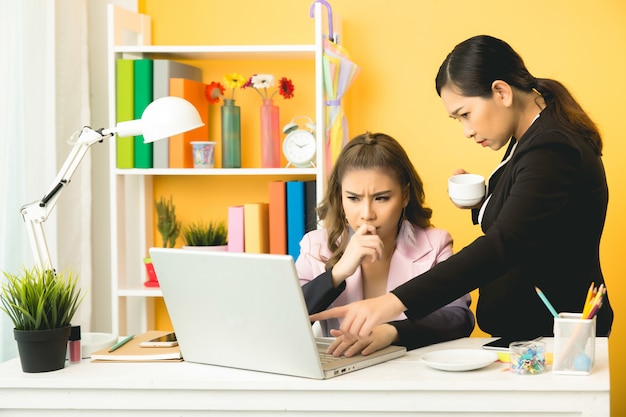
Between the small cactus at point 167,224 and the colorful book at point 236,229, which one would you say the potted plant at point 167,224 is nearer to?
the small cactus at point 167,224

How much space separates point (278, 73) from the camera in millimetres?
3322

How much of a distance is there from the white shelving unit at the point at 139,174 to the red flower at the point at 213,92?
11 cm

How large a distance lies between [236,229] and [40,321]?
1.45 metres

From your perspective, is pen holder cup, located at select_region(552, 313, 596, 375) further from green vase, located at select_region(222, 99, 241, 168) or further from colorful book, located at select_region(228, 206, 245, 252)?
green vase, located at select_region(222, 99, 241, 168)

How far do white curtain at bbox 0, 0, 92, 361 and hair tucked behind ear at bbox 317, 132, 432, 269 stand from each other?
2.82 ft

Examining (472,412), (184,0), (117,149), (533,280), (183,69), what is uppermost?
(184,0)

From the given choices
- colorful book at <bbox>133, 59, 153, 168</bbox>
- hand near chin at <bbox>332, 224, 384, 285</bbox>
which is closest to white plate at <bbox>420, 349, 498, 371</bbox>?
hand near chin at <bbox>332, 224, 384, 285</bbox>

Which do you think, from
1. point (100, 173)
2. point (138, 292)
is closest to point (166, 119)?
point (138, 292)

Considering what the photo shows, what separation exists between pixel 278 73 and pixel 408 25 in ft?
1.75

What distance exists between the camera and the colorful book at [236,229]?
3051 millimetres

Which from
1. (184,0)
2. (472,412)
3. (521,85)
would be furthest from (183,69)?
(472,412)

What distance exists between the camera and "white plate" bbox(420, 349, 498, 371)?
4.99ft

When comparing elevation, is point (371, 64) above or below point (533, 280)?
above

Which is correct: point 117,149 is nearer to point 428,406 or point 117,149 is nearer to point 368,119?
point 368,119
